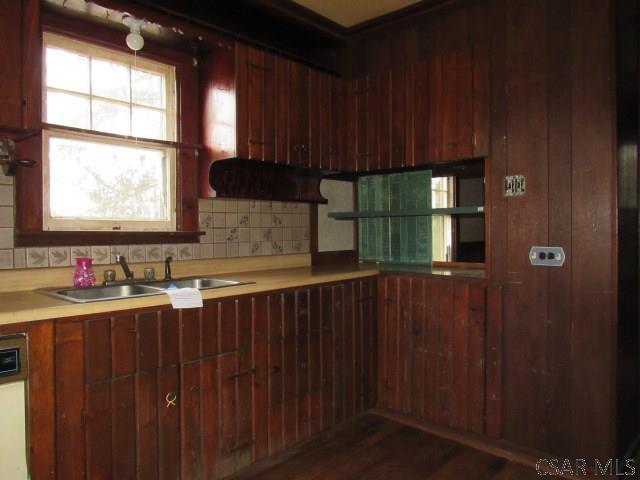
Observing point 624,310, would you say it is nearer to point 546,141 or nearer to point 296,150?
point 546,141

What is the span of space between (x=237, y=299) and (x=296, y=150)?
109cm

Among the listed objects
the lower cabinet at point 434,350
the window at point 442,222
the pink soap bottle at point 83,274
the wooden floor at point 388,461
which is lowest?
the wooden floor at point 388,461

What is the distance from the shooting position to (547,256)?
2.32 m

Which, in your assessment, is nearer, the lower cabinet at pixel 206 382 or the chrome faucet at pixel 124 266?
the lower cabinet at pixel 206 382

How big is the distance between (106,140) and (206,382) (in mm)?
1329

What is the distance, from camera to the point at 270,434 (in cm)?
231

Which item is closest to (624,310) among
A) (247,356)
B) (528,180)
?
(528,180)

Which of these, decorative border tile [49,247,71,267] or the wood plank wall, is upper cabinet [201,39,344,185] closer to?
decorative border tile [49,247,71,267]

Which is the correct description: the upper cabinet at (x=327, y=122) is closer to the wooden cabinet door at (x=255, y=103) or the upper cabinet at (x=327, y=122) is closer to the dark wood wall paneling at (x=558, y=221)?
the wooden cabinet door at (x=255, y=103)

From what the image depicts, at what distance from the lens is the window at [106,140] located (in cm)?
219

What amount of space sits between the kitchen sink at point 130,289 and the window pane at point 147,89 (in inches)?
39.7

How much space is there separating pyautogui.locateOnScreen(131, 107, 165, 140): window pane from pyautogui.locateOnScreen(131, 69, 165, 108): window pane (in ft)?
0.15

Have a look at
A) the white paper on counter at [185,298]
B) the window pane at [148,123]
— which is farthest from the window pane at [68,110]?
the white paper on counter at [185,298]

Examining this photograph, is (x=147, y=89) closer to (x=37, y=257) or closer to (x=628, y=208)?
(x=37, y=257)
